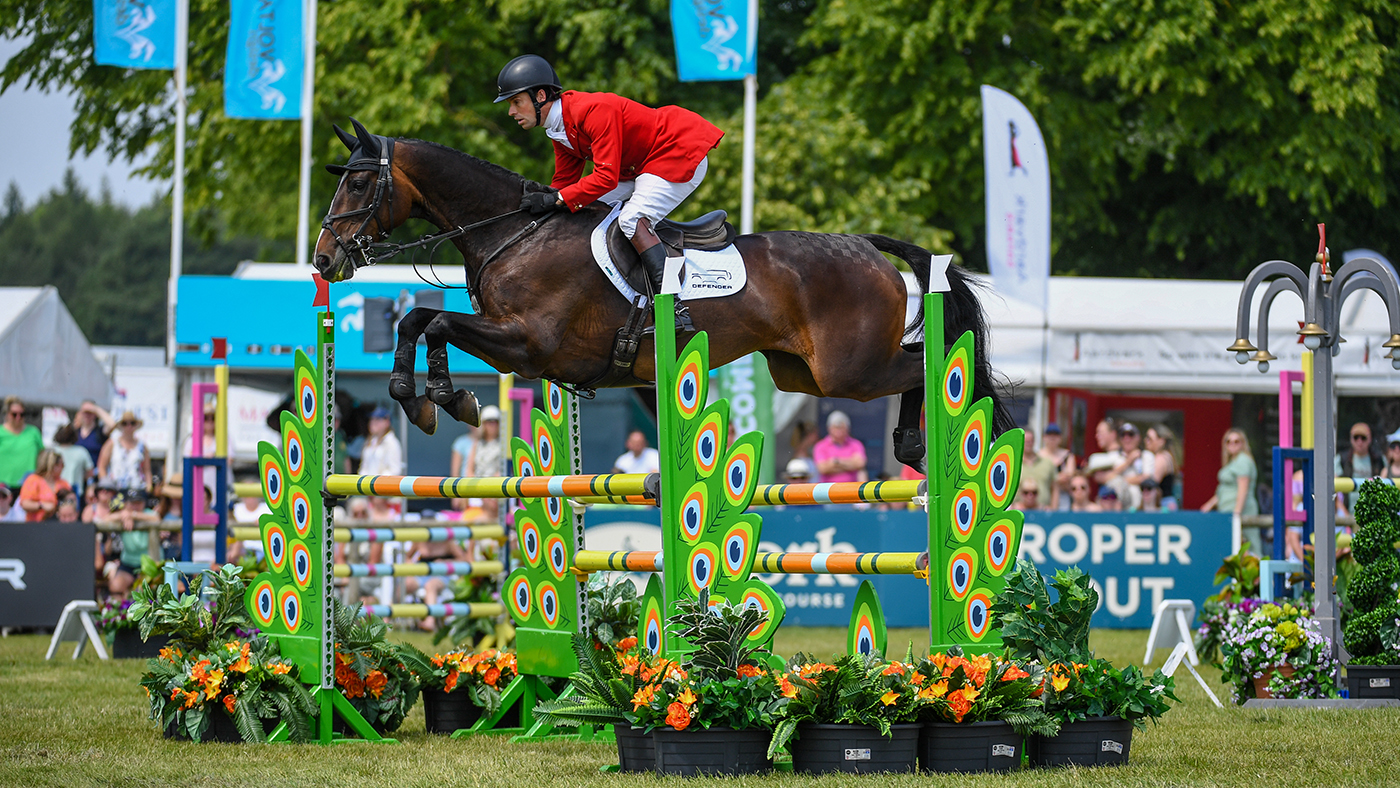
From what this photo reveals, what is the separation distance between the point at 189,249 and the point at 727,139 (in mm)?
38517

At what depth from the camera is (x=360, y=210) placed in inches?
226

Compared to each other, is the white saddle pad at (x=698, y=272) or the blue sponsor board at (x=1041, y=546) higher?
the white saddle pad at (x=698, y=272)

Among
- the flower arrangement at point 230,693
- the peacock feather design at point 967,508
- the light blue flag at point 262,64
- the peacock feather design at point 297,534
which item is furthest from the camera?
the light blue flag at point 262,64

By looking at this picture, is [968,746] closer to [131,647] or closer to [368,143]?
[368,143]

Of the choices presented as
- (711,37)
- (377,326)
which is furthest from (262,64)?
(711,37)

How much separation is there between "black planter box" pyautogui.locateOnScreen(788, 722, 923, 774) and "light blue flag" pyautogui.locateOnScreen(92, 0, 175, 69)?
43.3 ft

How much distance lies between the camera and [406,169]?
Result: 19.2 ft

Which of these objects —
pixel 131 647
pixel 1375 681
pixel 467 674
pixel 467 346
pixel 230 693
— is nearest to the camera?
pixel 467 346

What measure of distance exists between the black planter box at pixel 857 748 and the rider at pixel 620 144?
1.76m

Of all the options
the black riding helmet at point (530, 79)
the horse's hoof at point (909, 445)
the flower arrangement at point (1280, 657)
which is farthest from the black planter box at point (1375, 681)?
the black riding helmet at point (530, 79)

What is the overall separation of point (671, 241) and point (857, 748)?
6.72 ft

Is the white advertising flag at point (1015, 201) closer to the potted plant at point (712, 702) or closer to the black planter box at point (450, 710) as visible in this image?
the black planter box at point (450, 710)

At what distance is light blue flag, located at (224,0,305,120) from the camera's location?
15.3 m

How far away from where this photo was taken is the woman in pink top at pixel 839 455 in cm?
1216
